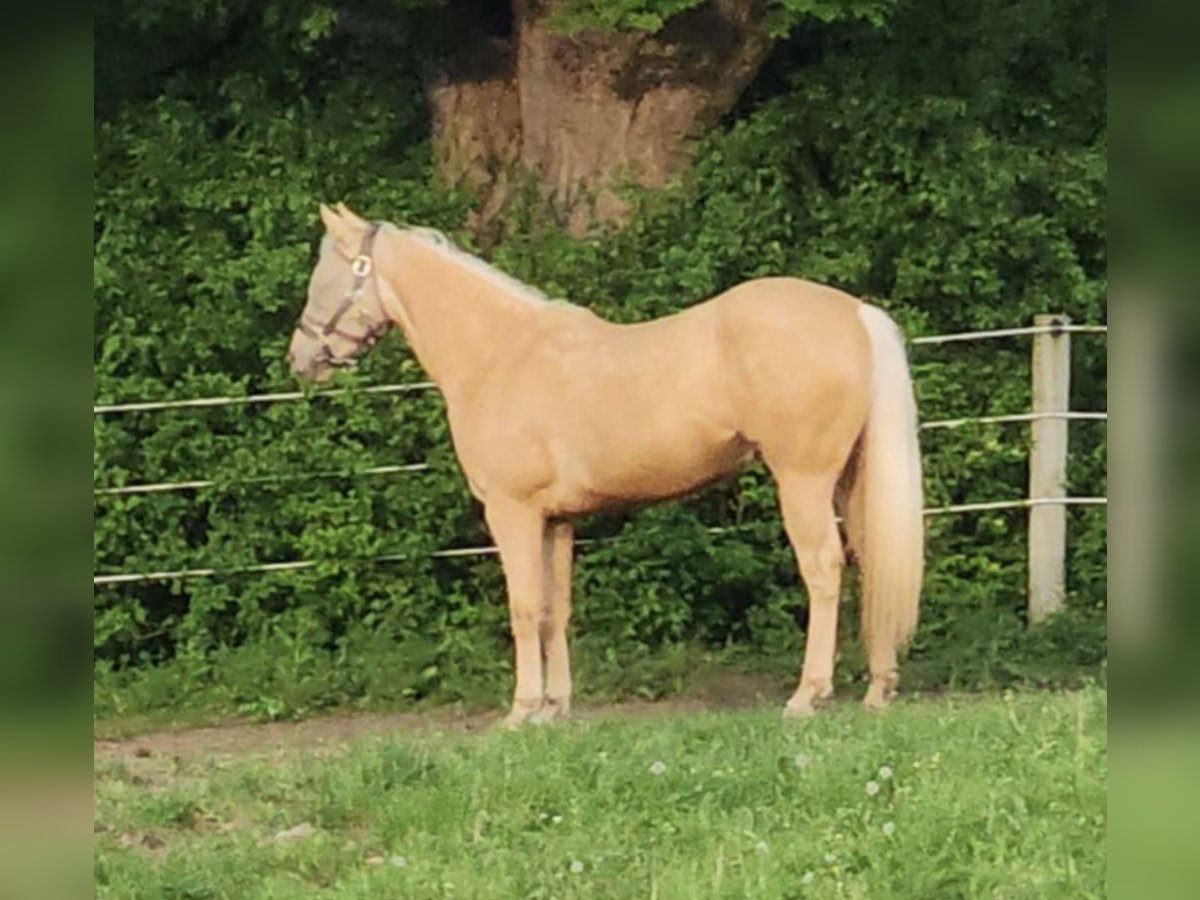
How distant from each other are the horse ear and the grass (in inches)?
69.7

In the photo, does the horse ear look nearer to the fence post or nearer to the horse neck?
the horse neck

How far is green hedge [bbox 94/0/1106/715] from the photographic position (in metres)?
8.10

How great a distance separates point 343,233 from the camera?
6.18 metres

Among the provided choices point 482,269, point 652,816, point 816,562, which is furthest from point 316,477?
point 652,816

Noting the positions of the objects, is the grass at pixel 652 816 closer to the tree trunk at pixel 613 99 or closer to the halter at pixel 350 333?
the halter at pixel 350 333

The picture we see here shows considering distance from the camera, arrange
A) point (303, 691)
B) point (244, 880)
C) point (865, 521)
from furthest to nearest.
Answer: point (303, 691)
point (865, 521)
point (244, 880)

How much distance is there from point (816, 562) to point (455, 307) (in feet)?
4.97

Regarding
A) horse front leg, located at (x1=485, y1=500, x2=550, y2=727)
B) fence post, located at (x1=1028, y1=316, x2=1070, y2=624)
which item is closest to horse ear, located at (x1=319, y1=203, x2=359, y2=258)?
horse front leg, located at (x1=485, y1=500, x2=550, y2=727)

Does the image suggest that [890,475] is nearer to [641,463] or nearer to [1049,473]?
[641,463]

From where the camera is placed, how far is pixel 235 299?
8.81 meters
